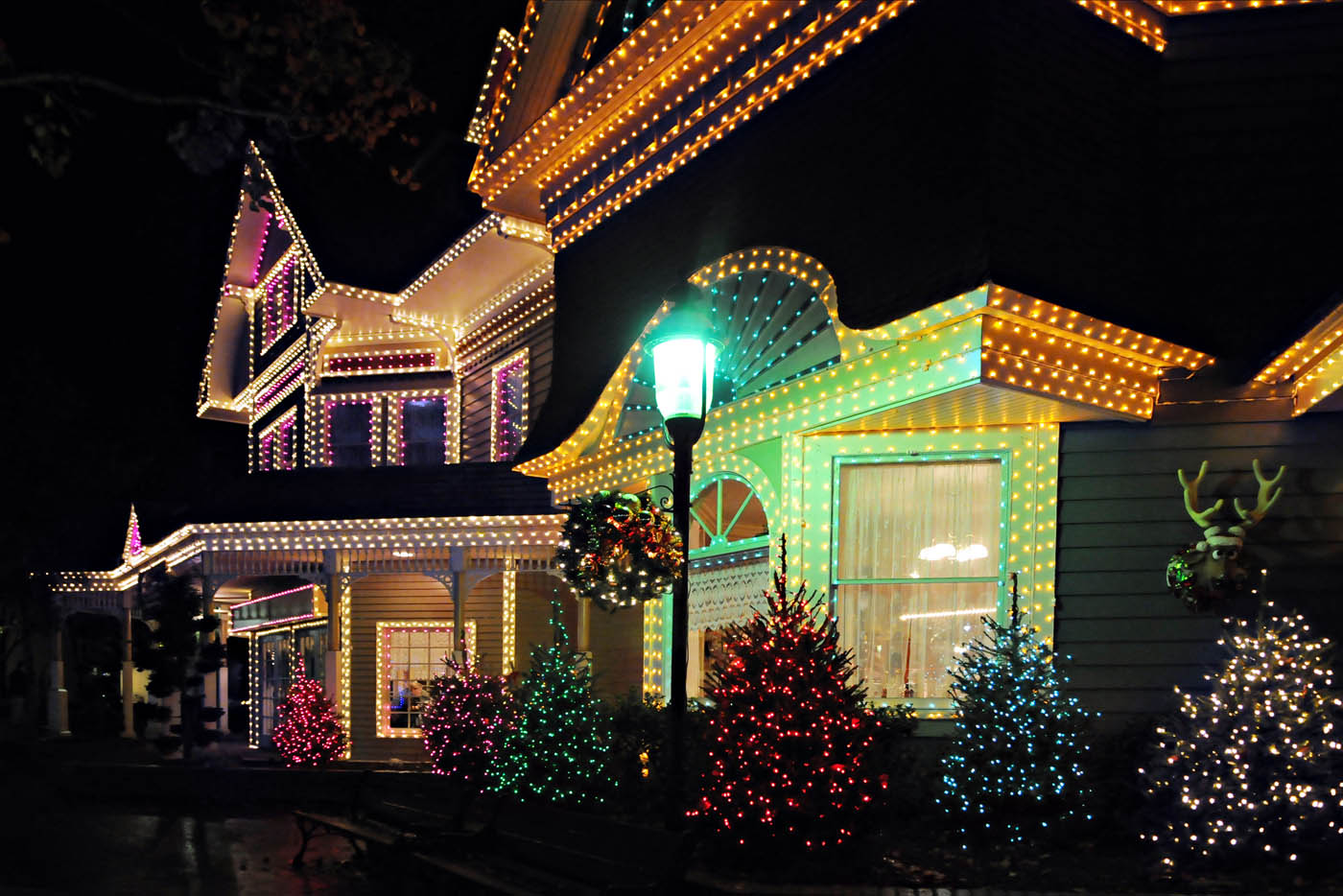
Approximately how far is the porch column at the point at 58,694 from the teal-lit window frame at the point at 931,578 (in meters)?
24.3

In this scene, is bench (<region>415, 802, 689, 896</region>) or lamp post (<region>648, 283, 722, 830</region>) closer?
bench (<region>415, 802, 689, 896</region>)

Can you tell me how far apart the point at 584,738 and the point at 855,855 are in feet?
12.5

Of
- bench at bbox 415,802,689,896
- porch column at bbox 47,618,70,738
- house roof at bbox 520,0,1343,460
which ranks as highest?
house roof at bbox 520,0,1343,460

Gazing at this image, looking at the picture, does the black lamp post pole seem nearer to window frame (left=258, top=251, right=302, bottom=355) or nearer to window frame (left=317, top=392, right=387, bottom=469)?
window frame (left=317, top=392, right=387, bottom=469)

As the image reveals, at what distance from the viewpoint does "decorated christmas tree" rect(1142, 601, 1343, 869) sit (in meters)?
8.14

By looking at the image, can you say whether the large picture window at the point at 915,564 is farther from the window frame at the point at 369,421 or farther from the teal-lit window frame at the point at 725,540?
the window frame at the point at 369,421

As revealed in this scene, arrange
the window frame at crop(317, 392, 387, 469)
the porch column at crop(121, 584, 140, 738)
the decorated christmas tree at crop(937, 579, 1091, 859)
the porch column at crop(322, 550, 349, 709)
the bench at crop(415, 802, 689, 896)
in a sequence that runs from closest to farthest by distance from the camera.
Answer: the bench at crop(415, 802, 689, 896)
the decorated christmas tree at crop(937, 579, 1091, 859)
the porch column at crop(322, 550, 349, 709)
the window frame at crop(317, 392, 387, 469)
the porch column at crop(121, 584, 140, 738)

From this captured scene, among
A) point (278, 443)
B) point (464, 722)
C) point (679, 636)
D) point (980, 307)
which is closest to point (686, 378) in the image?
point (679, 636)

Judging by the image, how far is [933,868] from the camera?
29.0 feet

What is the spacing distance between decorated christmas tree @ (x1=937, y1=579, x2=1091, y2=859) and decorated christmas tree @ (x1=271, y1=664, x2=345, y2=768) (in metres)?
12.9

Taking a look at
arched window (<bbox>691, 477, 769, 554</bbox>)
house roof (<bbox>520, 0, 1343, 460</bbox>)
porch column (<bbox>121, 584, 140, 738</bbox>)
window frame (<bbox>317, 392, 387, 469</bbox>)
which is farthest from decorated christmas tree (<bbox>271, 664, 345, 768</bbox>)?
house roof (<bbox>520, 0, 1343, 460</bbox>)

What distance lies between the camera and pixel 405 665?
874 inches

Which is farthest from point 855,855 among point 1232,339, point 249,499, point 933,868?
point 249,499

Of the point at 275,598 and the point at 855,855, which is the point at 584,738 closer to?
the point at 855,855
